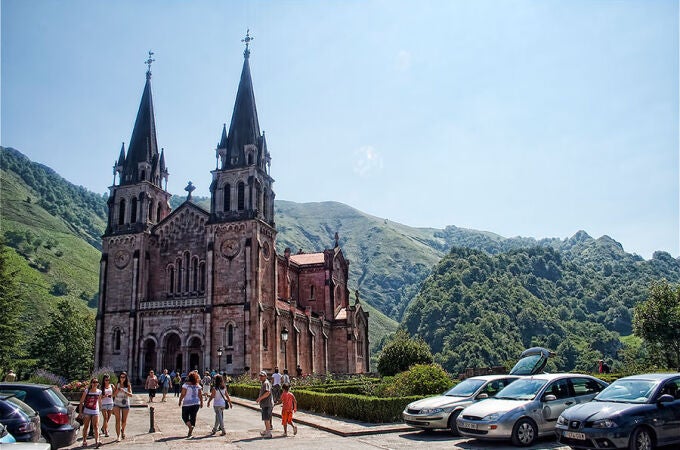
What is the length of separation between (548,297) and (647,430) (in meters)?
142

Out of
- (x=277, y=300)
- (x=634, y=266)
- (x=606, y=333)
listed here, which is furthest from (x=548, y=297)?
(x=277, y=300)

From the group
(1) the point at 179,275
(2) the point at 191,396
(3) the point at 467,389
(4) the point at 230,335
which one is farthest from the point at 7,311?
(3) the point at 467,389

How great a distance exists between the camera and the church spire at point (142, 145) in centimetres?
5181

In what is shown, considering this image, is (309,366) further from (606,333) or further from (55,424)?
(606,333)

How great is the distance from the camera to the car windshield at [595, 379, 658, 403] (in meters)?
13.2

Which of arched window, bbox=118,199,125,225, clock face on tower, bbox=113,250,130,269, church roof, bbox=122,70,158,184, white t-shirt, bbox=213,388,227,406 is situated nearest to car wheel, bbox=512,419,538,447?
white t-shirt, bbox=213,388,227,406

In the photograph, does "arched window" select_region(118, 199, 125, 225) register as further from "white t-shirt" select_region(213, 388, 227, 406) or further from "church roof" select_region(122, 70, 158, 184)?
"white t-shirt" select_region(213, 388, 227, 406)

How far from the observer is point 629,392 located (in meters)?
13.5

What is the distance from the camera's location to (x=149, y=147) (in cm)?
5281

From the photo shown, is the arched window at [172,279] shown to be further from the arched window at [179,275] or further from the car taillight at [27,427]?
the car taillight at [27,427]

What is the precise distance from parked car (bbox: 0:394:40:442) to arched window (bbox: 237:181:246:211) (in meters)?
35.8

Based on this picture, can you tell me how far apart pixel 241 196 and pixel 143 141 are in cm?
1176

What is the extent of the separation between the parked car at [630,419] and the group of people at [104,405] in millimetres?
11954

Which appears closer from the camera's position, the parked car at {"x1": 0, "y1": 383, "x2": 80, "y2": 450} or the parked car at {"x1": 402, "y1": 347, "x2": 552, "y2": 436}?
the parked car at {"x1": 0, "y1": 383, "x2": 80, "y2": 450}
